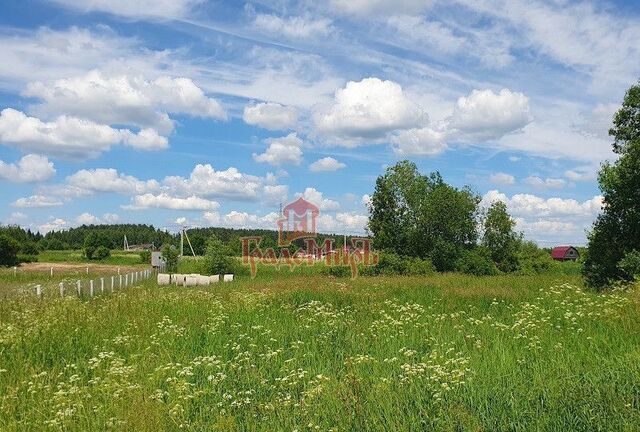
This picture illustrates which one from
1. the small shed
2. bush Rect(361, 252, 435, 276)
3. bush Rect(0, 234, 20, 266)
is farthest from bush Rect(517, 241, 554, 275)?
bush Rect(0, 234, 20, 266)

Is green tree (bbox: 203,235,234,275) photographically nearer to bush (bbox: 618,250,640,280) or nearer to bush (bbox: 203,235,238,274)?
bush (bbox: 203,235,238,274)

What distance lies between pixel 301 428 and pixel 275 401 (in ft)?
2.37

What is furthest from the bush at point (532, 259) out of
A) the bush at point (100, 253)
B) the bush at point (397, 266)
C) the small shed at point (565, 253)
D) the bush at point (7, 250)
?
the bush at point (100, 253)

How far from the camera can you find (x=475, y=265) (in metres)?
46.8

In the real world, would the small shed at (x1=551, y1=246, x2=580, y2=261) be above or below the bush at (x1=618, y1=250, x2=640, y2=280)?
below

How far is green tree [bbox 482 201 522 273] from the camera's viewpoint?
50.7 meters

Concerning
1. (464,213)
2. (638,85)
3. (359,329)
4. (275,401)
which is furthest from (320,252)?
(275,401)

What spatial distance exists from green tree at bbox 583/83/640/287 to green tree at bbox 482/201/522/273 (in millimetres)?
27296

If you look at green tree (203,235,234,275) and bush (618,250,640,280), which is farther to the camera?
green tree (203,235,234,275)

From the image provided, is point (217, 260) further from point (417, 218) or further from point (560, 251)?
point (560, 251)

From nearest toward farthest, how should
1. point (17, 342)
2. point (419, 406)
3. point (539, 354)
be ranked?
point (419, 406), point (539, 354), point (17, 342)

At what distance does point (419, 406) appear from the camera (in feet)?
17.1

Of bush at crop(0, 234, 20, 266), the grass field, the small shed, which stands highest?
bush at crop(0, 234, 20, 266)

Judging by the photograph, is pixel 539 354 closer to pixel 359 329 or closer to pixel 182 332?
pixel 359 329
